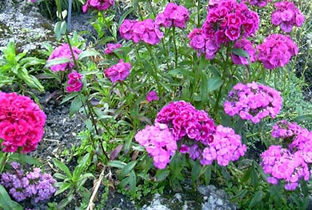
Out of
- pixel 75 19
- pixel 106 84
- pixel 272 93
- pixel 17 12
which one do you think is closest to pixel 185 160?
pixel 272 93

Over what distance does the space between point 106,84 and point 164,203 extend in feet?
2.56

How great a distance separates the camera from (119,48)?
8.75 feet

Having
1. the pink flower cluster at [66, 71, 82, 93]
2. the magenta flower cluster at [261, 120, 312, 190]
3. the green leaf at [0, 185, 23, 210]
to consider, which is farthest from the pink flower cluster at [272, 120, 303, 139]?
the green leaf at [0, 185, 23, 210]

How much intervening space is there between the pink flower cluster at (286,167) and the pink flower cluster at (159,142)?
54 cm

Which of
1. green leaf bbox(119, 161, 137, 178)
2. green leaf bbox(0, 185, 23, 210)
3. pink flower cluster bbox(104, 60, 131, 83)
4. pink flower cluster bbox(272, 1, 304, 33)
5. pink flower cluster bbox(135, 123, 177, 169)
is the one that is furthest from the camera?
pink flower cluster bbox(272, 1, 304, 33)

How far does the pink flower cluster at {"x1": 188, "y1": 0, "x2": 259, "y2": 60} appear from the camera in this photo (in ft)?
7.32

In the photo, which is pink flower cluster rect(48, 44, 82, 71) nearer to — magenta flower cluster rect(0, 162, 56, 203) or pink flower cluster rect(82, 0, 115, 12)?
pink flower cluster rect(82, 0, 115, 12)

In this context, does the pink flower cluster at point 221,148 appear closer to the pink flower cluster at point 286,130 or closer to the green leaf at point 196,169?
the green leaf at point 196,169

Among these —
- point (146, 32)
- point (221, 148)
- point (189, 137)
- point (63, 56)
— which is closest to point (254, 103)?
point (221, 148)

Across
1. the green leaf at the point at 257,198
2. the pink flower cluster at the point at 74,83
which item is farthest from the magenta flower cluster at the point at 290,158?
the pink flower cluster at the point at 74,83

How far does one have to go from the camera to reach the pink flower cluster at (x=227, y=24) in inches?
87.9

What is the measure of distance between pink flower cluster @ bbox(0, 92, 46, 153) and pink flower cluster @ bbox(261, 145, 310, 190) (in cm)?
109

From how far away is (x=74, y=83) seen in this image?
241 centimetres

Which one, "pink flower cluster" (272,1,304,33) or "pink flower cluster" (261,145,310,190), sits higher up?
"pink flower cluster" (272,1,304,33)
